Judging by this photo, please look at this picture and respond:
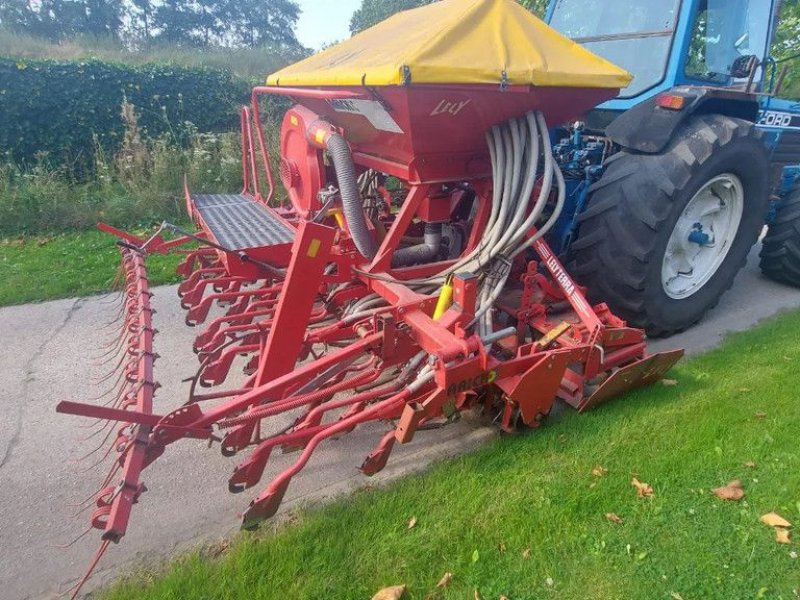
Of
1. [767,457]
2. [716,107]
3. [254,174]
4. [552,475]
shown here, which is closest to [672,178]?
[716,107]

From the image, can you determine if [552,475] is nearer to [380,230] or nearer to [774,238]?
[380,230]

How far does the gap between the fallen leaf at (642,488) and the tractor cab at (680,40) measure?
2.31m

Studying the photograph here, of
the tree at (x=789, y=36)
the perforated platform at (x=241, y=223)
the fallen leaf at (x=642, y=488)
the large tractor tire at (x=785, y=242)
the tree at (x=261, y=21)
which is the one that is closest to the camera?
the fallen leaf at (x=642, y=488)

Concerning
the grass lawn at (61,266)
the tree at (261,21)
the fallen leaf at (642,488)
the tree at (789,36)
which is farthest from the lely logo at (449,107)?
the tree at (261,21)

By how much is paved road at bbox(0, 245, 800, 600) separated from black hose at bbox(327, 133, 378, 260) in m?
0.95

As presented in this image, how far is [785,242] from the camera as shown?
14.3 ft

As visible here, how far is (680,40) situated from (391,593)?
3341 millimetres

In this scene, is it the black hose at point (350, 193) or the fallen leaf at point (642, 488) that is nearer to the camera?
the fallen leaf at point (642, 488)

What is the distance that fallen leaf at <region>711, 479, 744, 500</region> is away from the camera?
7.18ft

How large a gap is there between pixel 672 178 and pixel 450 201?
3.83 ft

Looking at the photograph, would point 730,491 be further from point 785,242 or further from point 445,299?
point 785,242

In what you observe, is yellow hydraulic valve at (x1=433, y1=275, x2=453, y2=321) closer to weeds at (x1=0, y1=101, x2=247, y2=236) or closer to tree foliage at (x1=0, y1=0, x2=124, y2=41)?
weeds at (x1=0, y1=101, x2=247, y2=236)

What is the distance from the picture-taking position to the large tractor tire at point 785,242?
4305 millimetres

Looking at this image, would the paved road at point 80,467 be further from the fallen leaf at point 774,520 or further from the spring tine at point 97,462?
the fallen leaf at point 774,520
